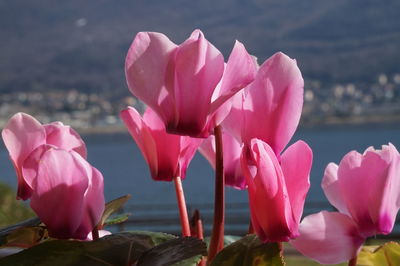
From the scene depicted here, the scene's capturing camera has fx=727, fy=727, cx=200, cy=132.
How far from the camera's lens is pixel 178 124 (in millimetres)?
366

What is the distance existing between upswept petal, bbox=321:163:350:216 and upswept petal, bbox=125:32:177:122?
0.32 ft

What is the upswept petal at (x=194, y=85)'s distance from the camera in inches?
14.1

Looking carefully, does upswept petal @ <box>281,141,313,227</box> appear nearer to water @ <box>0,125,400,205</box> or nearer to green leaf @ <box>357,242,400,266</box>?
green leaf @ <box>357,242,400,266</box>

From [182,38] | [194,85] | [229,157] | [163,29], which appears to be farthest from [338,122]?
[194,85]

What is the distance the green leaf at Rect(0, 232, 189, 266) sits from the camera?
0.35m

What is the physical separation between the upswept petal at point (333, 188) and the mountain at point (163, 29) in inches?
1984

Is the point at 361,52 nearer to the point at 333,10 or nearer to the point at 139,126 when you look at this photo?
the point at 333,10

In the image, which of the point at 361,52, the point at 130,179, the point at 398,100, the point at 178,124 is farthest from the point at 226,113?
the point at 361,52

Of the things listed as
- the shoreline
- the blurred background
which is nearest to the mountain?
the blurred background

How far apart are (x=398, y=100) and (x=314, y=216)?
39.7 meters

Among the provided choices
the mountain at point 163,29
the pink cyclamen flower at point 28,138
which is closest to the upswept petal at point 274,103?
the pink cyclamen flower at point 28,138

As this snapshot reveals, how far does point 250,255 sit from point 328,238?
0.17 feet

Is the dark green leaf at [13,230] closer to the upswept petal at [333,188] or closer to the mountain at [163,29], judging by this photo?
the upswept petal at [333,188]

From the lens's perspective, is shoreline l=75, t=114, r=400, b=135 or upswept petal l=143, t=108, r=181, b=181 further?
shoreline l=75, t=114, r=400, b=135
